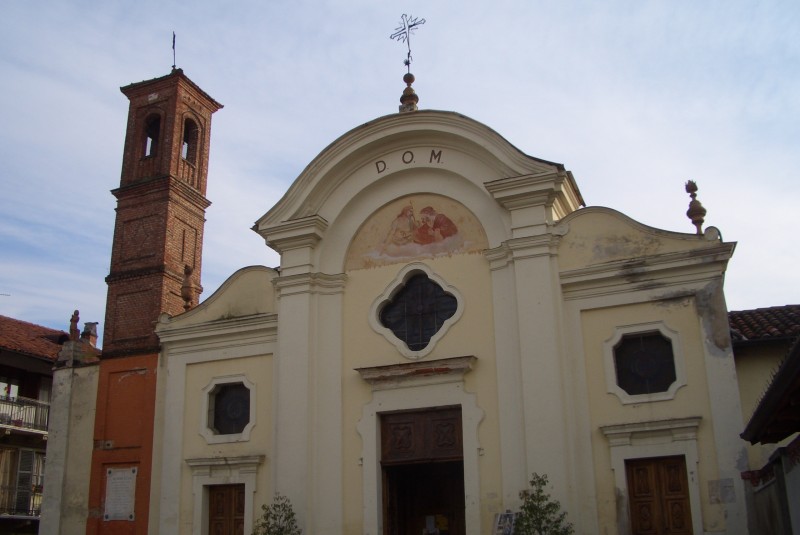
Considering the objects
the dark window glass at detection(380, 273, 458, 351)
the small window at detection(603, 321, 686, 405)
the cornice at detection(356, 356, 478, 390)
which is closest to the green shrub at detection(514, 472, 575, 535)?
the small window at detection(603, 321, 686, 405)

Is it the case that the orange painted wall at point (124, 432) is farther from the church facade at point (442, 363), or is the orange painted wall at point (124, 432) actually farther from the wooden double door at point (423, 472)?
the wooden double door at point (423, 472)

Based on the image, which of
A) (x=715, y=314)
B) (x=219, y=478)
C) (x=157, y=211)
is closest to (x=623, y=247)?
(x=715, y=314)

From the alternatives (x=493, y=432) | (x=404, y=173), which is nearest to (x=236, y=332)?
(x=404, y=173)

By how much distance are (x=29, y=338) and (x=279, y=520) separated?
17.6m

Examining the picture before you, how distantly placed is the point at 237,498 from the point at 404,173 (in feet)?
22.1

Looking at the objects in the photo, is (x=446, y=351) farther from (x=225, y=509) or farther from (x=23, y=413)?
(x=23, y=413)

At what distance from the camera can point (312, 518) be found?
14.5 meters

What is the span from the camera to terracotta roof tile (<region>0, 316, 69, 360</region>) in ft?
88.0

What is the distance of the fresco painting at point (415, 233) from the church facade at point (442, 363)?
0.04 meters

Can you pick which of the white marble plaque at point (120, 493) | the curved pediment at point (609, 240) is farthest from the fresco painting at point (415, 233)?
the white marble plaque at point (120, 493)

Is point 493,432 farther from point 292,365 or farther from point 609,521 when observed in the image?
point 292,365

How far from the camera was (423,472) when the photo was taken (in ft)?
51.0

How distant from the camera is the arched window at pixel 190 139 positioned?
22.8 meters

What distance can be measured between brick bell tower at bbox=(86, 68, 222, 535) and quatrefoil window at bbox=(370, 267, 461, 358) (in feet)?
15.7
